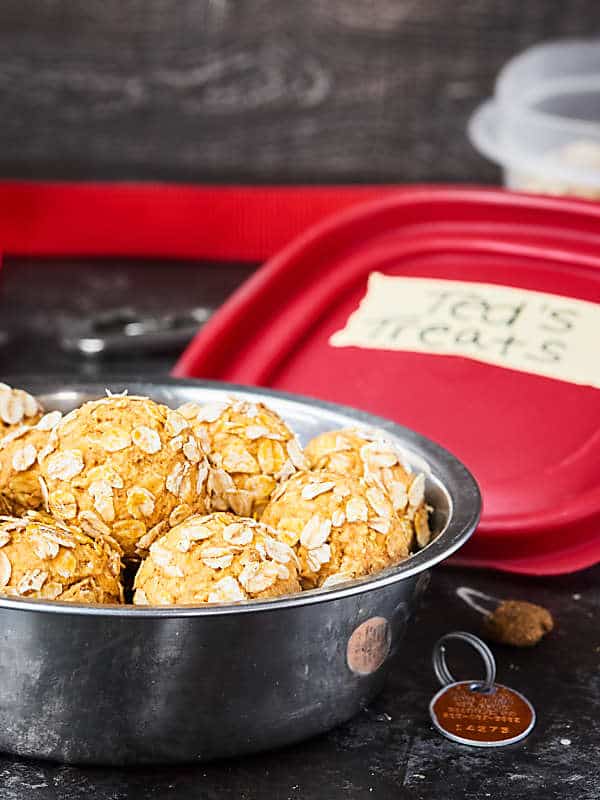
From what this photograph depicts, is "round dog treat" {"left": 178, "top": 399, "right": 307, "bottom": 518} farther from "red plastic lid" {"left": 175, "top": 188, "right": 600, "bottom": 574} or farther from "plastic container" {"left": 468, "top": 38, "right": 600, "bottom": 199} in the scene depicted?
"plastic container" {"left": 468, "top": 38, "right": 600, "bottom": 199}

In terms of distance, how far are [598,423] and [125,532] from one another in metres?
0.55

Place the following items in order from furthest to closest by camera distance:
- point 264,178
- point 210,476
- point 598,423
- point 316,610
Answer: point 264,178, point 598,423, point 210,476, point 316,610

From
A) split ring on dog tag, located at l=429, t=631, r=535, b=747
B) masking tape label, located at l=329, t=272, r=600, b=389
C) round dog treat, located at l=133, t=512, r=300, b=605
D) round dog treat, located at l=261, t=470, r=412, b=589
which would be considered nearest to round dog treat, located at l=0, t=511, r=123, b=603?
round dog treat, located at l=133, t=512, r=300, b=605

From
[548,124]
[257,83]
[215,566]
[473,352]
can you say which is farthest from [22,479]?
[257,83]

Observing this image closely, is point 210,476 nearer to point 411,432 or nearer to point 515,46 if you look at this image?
point 411,432

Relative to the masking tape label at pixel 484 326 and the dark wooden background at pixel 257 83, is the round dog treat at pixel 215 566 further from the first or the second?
the dark wooden background at pixel 257 83

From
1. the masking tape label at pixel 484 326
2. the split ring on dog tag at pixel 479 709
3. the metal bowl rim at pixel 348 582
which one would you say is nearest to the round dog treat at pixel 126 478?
the metal bowl rim at pixel 348 582

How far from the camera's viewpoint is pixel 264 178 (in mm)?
2990

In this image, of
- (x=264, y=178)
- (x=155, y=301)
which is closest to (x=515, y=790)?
(x=155, y=301)

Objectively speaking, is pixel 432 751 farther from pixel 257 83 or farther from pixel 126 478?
pixel 257 83

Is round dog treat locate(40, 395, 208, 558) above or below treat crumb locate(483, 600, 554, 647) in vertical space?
above

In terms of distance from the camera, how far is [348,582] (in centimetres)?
81

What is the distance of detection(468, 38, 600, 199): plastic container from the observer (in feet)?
5.95

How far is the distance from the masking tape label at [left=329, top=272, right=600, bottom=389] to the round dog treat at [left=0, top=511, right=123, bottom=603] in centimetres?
60
